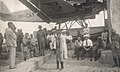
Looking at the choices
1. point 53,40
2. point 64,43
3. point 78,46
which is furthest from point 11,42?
point 78,46

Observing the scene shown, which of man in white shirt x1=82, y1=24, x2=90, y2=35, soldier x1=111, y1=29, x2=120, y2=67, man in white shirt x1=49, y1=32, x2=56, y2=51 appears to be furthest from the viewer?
man in white shirt x1=49, y1=32, x2=56, y2=51

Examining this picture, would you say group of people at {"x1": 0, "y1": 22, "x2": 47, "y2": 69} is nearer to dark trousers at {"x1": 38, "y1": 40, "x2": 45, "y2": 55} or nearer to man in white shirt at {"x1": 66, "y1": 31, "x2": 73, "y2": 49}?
dark trousers at {"x1": 38, "y1": 40, "x2": 45, "y2": 55}

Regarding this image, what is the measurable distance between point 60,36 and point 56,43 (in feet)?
0.40

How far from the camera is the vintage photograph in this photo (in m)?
2.12

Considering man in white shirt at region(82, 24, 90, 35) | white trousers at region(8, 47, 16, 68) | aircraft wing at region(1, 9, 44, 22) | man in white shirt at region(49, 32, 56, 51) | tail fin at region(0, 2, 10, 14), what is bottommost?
white trousers at region(8, 47, 16, 68)

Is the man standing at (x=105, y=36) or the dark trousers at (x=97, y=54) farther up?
the man standing at (x=105, y=36)

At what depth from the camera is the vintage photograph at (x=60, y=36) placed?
2117 millimetres

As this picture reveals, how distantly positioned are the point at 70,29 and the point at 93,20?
1.02ft

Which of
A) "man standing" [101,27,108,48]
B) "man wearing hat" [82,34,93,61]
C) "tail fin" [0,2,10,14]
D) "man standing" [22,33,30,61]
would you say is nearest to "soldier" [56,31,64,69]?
"man wearing hat" [82,34,93,61]

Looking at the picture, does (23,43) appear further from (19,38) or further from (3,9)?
(3,9)

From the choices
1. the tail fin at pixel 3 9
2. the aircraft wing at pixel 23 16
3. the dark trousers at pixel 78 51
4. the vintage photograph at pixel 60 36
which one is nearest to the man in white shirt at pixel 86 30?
the vintage photograph at pixel 60 36

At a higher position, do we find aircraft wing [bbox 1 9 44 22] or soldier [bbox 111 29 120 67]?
aircraft wing [bbox 1 9 44 22]

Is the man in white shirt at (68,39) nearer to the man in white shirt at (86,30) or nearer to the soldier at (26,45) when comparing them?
the man in white shirt at (86,30)

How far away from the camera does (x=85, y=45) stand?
7.16ft
